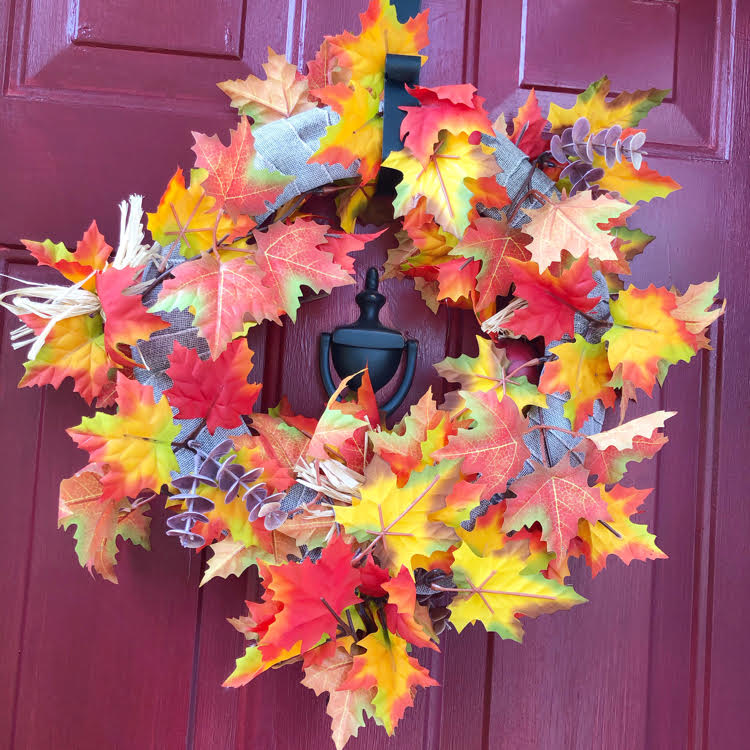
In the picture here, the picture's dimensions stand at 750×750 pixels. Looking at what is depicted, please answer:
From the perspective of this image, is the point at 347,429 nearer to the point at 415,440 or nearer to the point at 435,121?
the point at 415,440

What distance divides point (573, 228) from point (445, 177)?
0.13 metres

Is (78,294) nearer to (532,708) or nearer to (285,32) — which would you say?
(285,32)

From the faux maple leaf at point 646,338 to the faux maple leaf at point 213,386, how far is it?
37 centimetres

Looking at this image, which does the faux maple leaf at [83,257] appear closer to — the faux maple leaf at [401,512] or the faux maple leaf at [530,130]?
the faux maple leaf at [401,512]

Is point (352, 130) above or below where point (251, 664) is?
above

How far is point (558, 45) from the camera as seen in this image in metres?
0.85

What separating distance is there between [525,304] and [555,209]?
0.10m

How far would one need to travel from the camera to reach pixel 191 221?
26.3 inches

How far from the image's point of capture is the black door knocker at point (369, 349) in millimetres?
725

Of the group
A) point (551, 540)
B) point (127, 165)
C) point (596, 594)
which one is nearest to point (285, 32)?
point (127, 165)

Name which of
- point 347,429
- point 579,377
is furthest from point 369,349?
point 579,377

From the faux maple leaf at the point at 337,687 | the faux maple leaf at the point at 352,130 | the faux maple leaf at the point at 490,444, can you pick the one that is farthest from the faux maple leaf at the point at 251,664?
the faux maple leaf at the point at 352,130

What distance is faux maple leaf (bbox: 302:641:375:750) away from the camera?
631mm

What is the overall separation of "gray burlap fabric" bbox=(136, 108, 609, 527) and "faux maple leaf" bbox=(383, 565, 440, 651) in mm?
115
